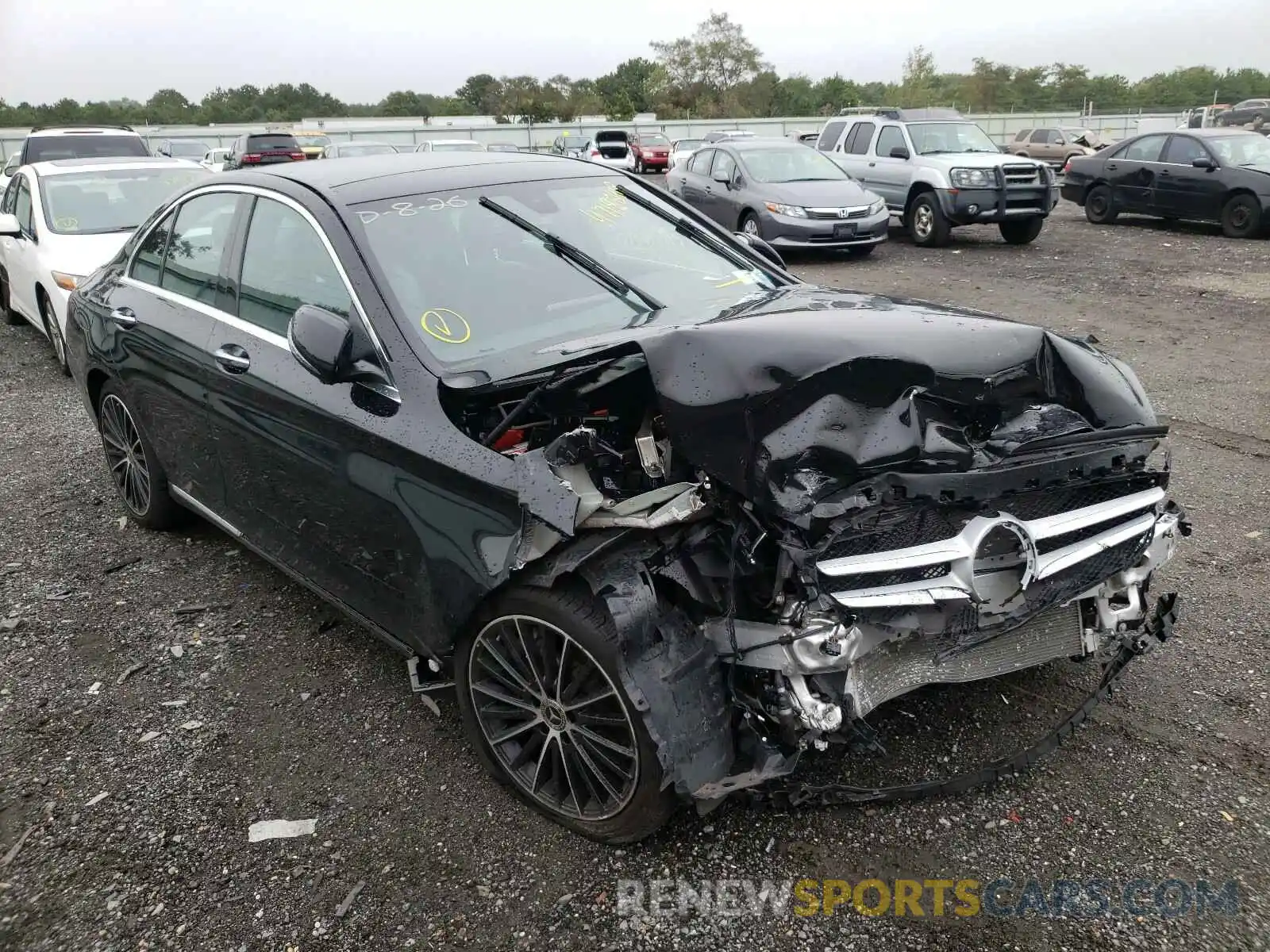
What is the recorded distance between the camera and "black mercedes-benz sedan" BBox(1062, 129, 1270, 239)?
45.1ft

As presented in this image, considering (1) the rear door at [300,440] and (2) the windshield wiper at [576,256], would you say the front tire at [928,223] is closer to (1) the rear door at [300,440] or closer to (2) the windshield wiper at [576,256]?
(2) the windshield wiper at [576,256]

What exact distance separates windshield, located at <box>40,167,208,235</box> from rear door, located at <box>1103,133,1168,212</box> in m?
14.3

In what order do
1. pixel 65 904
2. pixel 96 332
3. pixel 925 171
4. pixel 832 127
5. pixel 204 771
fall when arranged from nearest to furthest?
pixel 65 904, pixel 204 771, pixel 96 332, pixel 925 171, pixel 832 127

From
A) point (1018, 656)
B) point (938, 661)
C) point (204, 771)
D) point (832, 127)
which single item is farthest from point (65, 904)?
point (832, 127)

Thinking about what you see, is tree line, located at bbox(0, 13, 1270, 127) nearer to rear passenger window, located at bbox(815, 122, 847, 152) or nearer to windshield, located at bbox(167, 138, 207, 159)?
windshield, located at bbox(167, 138, 207, 159)

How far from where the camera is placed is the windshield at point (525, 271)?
3148 millimetres

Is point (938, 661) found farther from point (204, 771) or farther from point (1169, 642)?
point (204, 771)

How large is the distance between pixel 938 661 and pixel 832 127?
1570cm

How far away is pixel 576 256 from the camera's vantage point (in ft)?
11.7

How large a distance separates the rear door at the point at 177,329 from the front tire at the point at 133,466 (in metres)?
0.16

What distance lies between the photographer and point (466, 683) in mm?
2938

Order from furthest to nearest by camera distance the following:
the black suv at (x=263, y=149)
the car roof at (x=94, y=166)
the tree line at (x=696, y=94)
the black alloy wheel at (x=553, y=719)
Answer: the tree line at (x=696, y=94)
the black suv at (x=263, y=149)
the car roof at (x=94, y=166)
the black alloy wheel at (x=553, y=719)

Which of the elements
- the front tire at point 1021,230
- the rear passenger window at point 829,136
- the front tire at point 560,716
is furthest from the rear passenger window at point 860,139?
the front tire at point 560,716

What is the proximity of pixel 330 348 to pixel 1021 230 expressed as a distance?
13.8 meters
